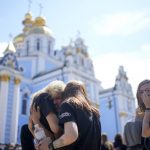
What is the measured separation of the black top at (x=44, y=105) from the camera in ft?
9.59

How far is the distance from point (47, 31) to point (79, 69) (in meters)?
7.87

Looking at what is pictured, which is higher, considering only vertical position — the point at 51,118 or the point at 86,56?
the point at 86,56

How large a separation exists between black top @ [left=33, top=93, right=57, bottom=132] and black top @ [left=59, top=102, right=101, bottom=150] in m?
0.16

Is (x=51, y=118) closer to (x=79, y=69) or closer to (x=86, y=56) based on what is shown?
(x=79, y=69)

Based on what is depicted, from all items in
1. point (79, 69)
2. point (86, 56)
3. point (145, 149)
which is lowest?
point (145, 149)

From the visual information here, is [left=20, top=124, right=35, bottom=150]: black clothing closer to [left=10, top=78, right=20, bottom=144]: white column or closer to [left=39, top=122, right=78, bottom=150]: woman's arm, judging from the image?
[left=39, top=122, right=78, bottom=150]: woman's arm

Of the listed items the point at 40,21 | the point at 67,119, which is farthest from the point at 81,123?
the point at 40,21

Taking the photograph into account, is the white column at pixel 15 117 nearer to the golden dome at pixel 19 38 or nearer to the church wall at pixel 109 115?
the church wall at pixel 109 115

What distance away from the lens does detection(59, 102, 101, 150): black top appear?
2787 millimetres

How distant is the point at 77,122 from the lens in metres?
2.85

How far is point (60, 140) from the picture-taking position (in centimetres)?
269

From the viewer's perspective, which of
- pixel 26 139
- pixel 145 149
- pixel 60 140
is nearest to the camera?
pixel 60 140

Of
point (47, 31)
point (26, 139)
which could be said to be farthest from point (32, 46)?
point (26, 139)

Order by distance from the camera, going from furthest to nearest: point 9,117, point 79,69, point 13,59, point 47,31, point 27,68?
point 47,31 < point 27,68 < point 79,69 < point 13,59 < point 9,117
